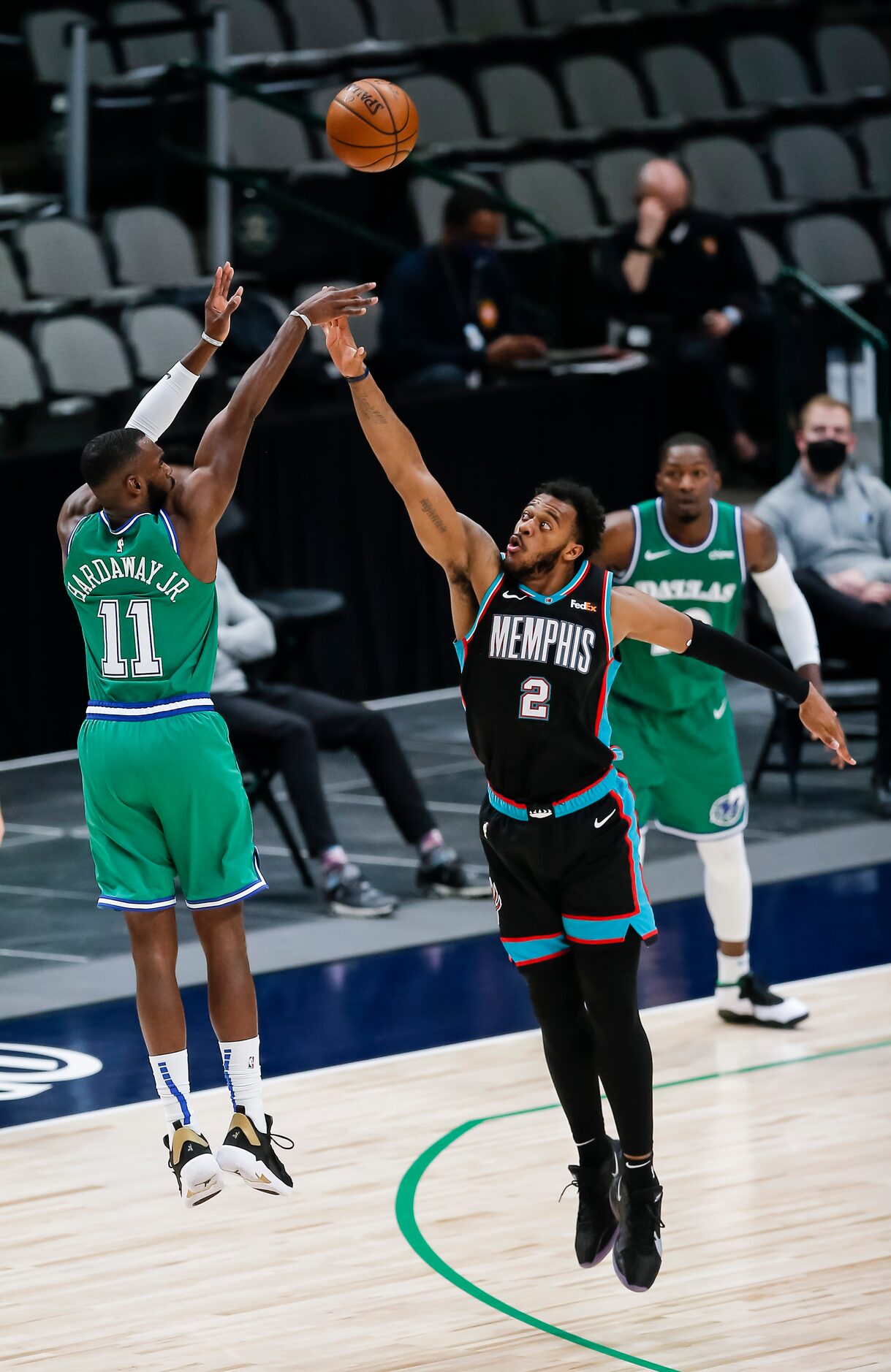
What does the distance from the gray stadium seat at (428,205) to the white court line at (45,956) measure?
589 cm

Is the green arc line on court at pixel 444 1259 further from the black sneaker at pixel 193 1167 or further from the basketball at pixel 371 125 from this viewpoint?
the basketball at pixel 371 125

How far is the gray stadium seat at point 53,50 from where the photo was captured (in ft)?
42.0

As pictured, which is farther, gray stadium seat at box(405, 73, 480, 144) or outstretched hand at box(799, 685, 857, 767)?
gray stadium seat at box(405, 73, 480, 144)

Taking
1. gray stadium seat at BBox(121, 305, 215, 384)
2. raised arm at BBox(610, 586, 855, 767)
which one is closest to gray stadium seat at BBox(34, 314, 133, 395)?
gray stadium seat at BBox(121, 305, 215, 384)

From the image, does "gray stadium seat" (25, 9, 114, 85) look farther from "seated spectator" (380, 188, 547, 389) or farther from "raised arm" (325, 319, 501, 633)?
"raised arm" (325, 319, 501, 633)

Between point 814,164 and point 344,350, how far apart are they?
998cm

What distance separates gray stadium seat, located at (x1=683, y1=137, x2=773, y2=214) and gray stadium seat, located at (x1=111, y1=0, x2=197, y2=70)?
311 cm

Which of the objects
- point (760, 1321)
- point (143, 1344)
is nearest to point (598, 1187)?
point (760, 1321)

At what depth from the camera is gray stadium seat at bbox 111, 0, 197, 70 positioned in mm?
12992

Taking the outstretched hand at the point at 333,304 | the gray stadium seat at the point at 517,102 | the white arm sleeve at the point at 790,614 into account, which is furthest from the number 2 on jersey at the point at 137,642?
the gray stadium seat at the point at 517,102

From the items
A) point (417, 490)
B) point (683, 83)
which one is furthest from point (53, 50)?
point (417, 490)

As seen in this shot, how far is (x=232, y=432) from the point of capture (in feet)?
16.8

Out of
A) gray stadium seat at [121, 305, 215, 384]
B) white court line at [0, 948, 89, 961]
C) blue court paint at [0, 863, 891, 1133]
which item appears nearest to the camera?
blue court paint at [0, 863, 891, 1133]

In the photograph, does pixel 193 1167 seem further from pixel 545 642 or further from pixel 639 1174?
pixel 545 642
